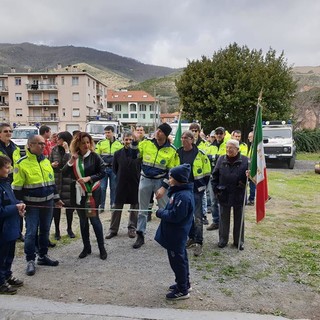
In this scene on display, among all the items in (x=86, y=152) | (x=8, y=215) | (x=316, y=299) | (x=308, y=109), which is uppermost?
(x=308, y=109)

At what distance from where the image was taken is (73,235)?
6.21 metres

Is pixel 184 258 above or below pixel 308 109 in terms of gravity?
below

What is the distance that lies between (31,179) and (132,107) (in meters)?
87.1

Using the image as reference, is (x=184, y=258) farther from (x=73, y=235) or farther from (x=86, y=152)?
(x=73, y=235)

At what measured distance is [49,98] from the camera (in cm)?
6569

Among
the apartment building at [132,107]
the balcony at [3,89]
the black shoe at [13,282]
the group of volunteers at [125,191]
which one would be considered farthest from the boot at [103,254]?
the apartment building at [132,107]

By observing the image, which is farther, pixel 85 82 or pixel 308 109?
pixel 85 82

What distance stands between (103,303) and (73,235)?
102 inches

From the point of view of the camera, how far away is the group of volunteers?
3.92m

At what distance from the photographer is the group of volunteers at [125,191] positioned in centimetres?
392

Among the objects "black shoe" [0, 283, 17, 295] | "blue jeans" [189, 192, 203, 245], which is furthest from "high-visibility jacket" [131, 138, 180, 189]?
"black shoe" [0, 283, 17, 295]

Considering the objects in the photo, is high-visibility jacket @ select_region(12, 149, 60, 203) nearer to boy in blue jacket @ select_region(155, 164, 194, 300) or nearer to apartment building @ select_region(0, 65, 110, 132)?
boy in blue jacket @ select_region(155, 164, 194, 300)

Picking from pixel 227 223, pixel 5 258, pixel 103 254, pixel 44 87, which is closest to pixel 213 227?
pixel 227 223

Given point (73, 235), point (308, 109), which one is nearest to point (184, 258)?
point (73, 235)
